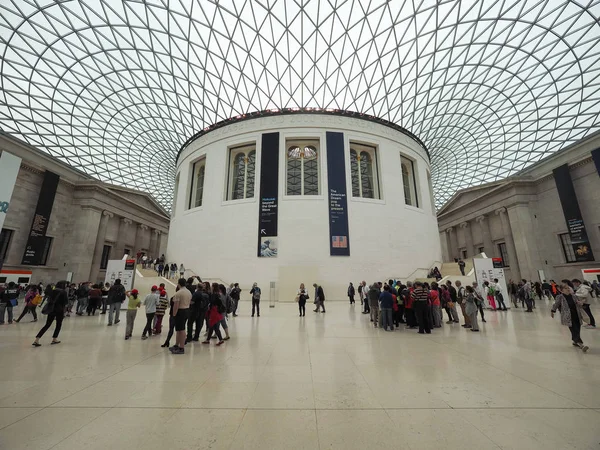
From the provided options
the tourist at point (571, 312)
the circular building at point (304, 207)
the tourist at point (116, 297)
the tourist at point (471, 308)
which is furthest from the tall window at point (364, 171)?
the tourist at point (116, 297)

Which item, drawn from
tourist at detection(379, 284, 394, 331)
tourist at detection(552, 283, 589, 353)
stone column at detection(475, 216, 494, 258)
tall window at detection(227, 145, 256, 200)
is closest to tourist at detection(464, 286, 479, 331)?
tourist at detection(552, 283, 589, 353)

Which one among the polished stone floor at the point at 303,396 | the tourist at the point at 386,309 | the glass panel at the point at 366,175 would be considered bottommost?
the polished stone floor at the point at 303,396

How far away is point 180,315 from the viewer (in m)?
6.73

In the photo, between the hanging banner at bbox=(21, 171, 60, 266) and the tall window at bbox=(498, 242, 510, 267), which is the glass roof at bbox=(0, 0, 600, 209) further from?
the tall window at bbox=(498, 242, 510, 267)

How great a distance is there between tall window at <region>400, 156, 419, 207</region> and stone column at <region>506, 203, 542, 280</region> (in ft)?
49.4

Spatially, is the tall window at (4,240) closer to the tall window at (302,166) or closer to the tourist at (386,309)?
the tall window at (302,166)

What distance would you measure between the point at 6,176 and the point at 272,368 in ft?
98.8

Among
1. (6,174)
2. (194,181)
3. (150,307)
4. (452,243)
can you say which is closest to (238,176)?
(194,181)

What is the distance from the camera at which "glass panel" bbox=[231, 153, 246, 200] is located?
28.8 m

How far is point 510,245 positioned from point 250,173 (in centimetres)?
3564

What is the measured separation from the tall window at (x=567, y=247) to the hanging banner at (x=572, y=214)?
4.63ft

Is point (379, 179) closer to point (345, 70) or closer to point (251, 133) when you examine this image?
point (345, 70)

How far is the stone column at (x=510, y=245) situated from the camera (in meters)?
32.8

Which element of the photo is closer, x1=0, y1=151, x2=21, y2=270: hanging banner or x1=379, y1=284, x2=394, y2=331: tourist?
x1=379, y1=284, x2=394, y2=331: tourist
